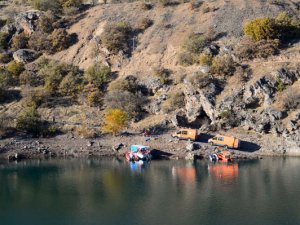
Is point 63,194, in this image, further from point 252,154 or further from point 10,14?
point 10,14

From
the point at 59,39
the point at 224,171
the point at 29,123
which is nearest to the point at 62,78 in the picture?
the point at 59,39

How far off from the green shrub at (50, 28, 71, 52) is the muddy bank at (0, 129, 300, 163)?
120 feet

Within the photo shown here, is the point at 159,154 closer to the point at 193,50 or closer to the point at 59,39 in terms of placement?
the point at 193,50

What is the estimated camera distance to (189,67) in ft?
321

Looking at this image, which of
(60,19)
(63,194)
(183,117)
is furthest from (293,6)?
(63,194)

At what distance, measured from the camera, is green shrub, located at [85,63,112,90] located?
9800cm

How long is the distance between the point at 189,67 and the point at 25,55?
137 feet

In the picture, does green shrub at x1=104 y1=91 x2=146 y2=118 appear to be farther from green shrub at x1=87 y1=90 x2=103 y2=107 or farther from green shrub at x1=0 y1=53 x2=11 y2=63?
green shrub at x1=0 y1=53 x2=11 y2=63

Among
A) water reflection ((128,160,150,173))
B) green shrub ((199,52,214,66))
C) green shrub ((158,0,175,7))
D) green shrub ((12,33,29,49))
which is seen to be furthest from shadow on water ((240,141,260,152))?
green shrub ((12,33,29,49))

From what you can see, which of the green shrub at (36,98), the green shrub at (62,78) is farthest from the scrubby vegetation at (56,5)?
the green shrub at (36,98)

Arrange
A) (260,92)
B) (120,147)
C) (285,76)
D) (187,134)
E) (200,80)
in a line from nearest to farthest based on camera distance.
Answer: (187,134)
(120,147)
(260,92)
(285,76)
(200,80)

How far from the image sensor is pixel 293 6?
11456 centimetres

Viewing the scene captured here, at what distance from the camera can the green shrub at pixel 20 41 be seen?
11287cm

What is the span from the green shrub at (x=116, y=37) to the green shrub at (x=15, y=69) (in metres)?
20.8
